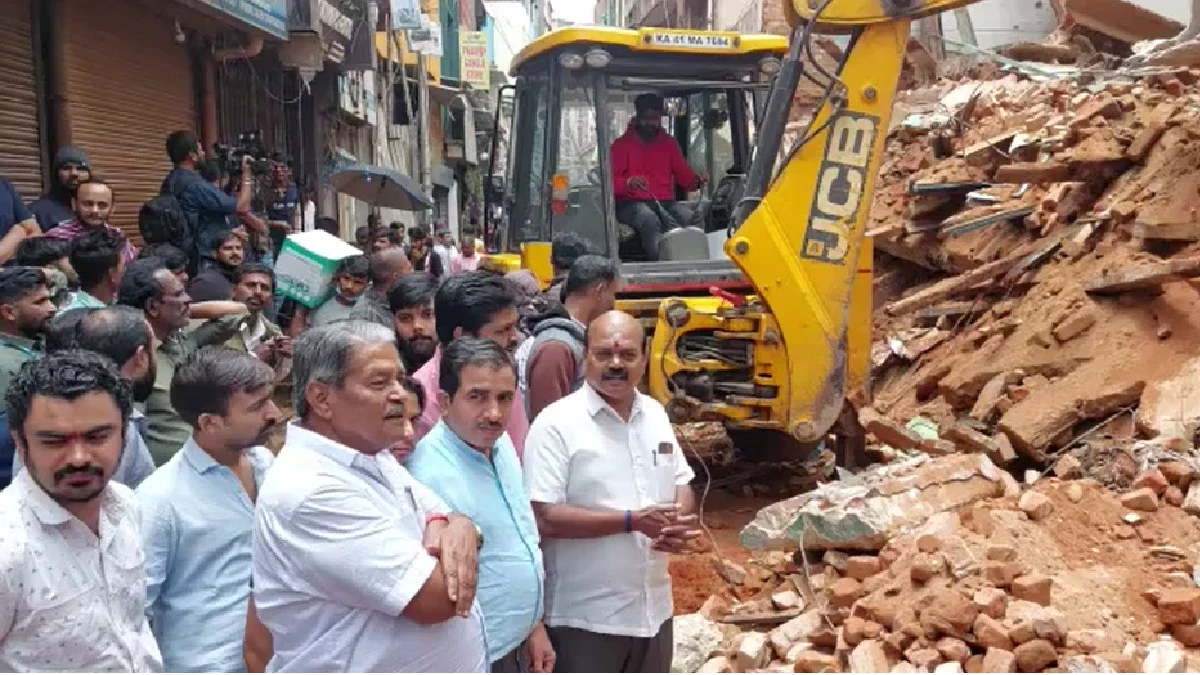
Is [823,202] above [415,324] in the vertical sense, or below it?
above

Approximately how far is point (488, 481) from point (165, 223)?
13.1ft

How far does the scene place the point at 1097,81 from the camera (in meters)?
12.4

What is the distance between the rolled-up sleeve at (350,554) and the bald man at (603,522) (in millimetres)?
1078

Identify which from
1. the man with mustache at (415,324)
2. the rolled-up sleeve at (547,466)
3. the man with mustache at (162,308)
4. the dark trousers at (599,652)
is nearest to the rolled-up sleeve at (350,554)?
the rolled-up sleeve at (547,466)

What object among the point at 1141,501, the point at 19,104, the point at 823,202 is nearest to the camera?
the point at 1141,501

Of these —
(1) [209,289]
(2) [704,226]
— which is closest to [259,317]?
(1) [209,289]

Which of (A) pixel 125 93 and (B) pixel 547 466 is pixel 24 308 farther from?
(A) pixel 125 93

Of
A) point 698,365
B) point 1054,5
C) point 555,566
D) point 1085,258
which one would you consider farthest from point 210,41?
point 1054,5

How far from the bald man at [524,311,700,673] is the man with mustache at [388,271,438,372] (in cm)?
106

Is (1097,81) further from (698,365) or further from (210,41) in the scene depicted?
(210,41)

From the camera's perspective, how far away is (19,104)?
742 centimetres

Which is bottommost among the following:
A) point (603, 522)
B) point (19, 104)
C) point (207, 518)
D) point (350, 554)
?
→ point (603, 522)

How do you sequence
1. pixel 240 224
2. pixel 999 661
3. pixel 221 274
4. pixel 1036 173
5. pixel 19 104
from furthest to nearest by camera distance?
pixel 1036 173
pixel 240 224
pixel 19 104
pixel 221 274
pixel 999 661

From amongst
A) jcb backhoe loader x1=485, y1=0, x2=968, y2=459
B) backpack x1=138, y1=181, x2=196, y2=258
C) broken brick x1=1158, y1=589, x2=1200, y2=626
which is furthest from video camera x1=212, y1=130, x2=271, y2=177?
broken brick x1=1158, y1=589, x2=1200, y2=626
